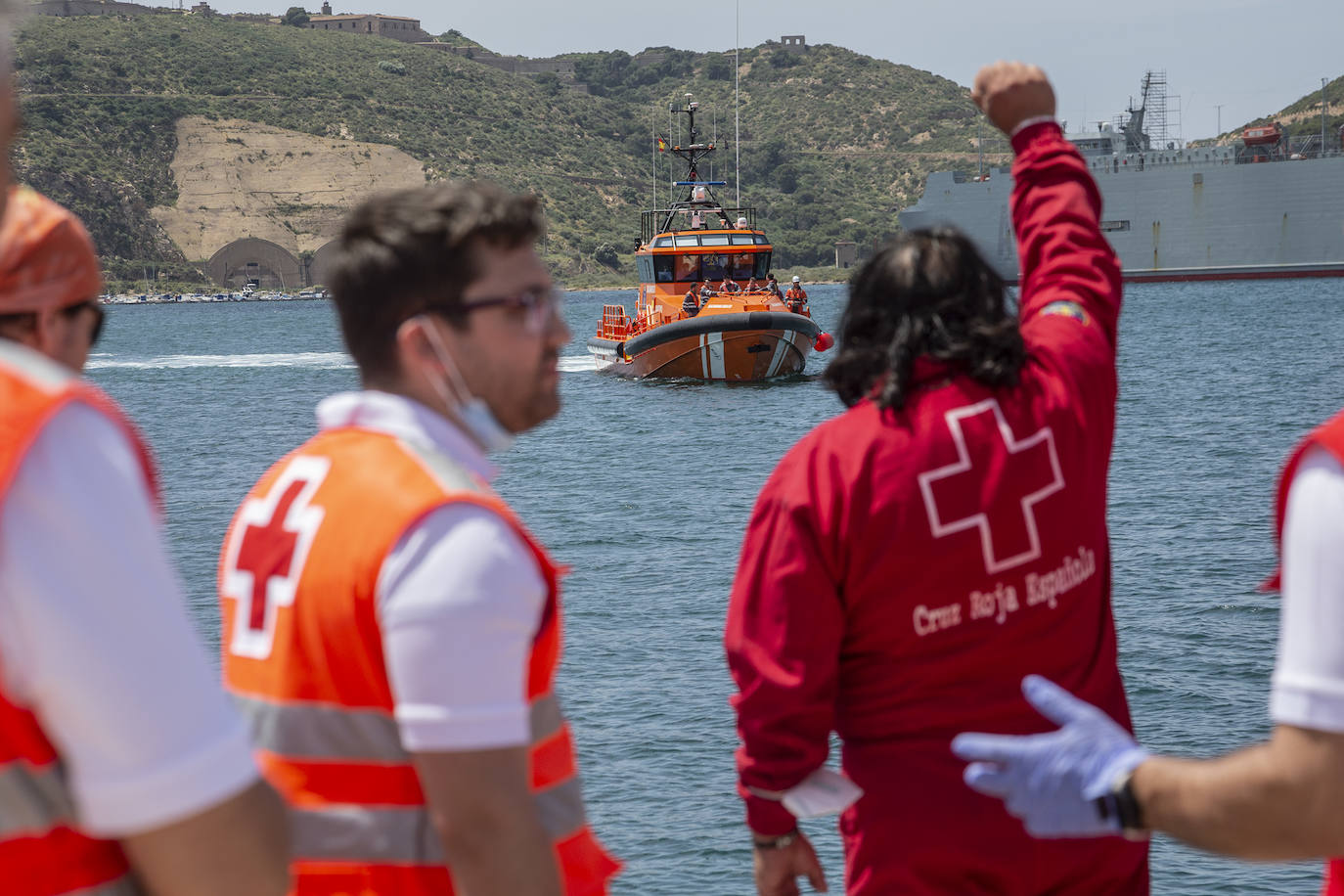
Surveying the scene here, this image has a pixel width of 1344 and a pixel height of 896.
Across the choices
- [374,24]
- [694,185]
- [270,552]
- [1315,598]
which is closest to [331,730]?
[270,552]

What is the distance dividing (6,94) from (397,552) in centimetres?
60

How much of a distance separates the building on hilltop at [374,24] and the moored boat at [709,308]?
141529mm

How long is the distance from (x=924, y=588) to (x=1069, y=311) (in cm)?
61

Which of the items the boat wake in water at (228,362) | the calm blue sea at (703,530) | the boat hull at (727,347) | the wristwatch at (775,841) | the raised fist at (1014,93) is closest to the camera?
the wristwatch at (775,841)

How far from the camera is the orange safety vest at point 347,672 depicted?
1.53 m

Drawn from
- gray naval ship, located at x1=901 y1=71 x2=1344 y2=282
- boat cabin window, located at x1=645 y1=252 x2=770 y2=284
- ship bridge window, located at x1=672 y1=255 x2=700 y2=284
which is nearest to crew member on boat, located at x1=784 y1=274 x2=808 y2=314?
boat cabin window, located at x1=645 y1=252 x2=770 y2=284

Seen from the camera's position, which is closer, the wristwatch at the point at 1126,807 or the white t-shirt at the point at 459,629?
the white t-shirt at the point at 459,629

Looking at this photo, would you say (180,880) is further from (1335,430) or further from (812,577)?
(812,577)

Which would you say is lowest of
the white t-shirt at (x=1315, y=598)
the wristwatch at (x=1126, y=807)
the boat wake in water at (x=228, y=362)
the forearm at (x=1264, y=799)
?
the boat wake in water at (x=228, y=362)

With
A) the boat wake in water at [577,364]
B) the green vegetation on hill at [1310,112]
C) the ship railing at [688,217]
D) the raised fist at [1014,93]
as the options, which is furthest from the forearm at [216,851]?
the green vegetation on hill at [1310,112]

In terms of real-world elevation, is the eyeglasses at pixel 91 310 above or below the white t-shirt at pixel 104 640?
above

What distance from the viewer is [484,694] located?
1.46 meters

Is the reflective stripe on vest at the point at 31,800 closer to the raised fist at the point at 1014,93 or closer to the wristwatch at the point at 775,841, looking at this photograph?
the wristwatch at the point at 775,841

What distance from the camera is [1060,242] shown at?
264 cm
